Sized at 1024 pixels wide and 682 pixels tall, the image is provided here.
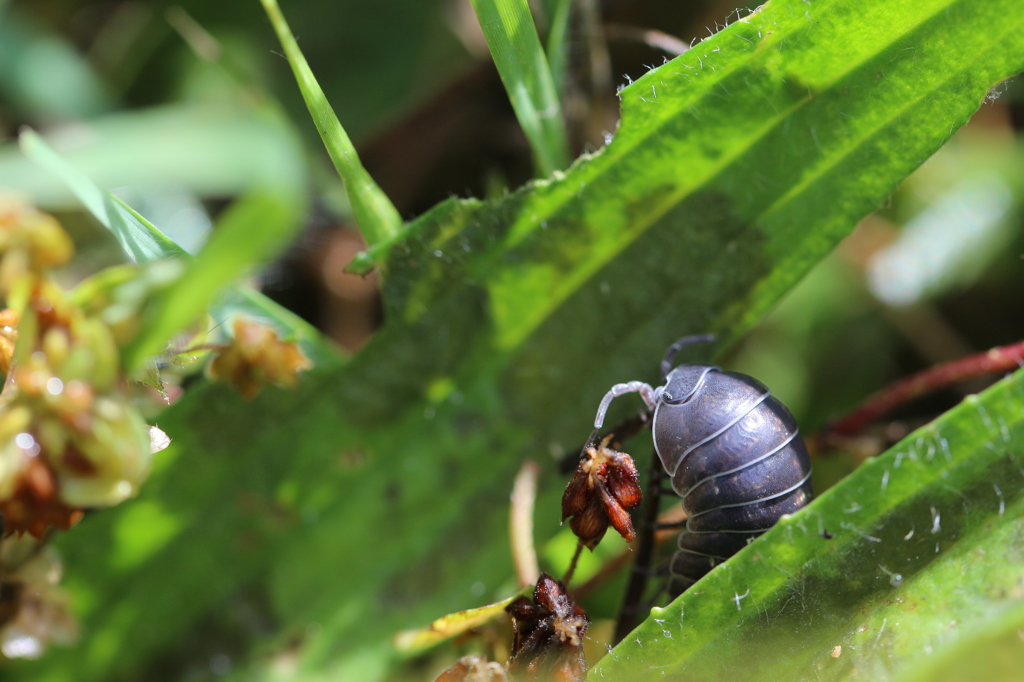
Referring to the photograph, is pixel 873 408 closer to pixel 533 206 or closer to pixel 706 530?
pixel 706 530

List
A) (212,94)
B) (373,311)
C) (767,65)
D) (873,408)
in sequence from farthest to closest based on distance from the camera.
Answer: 1. (373,311)
2. (212,94)
3. (873,408)
4. (767,65)

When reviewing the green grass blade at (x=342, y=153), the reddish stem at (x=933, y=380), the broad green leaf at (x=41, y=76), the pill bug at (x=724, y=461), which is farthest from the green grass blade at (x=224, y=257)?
the broad green leaf at (x=41, y=76)

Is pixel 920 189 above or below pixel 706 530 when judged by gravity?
above

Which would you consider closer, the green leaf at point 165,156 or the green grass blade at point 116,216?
the green grass blade at point 116,216

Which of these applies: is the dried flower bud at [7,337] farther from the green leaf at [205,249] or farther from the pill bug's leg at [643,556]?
the pill bug's leg at [643,556]

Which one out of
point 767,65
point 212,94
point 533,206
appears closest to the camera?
point 767,65

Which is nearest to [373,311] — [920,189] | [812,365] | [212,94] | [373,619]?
[212,94]

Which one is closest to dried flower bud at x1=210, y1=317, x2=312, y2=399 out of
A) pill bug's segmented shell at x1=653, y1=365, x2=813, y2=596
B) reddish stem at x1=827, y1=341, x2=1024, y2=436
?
pill bug's segmented shell at x1=653, y1=365, x2=813, y2=596

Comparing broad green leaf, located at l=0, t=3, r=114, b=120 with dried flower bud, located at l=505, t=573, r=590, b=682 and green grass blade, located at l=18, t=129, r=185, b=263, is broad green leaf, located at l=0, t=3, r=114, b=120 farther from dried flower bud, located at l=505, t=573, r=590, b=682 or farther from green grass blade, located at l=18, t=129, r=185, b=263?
dried flower bud, located at l=505, t=573, r=590, b=682
